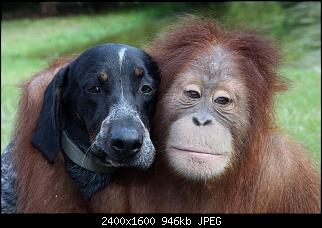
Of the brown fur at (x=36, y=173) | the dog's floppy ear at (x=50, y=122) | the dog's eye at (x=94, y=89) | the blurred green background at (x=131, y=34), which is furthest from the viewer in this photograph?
the blurred green background at (x=131, y=34)

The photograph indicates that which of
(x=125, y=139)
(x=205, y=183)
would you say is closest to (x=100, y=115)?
(x=125, y=139)

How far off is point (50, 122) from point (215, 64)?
0.78 meters

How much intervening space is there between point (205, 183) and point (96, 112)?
0.57 meters

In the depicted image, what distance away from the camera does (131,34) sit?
48.1ft

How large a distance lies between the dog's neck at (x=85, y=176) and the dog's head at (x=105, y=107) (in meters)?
0.02

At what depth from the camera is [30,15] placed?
62.2 ft

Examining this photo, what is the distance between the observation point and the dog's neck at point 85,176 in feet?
9.11

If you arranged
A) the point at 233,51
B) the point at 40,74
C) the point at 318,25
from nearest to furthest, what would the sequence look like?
the point at 233,51 < the point at 40,74 < the point at 318,25

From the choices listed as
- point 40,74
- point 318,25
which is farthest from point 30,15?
point 40,74

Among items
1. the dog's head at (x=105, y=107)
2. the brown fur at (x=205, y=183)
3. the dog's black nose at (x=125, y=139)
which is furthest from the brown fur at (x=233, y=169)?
the dog's black nose at (x=125, y=139)

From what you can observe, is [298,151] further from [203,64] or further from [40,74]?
[40,74]

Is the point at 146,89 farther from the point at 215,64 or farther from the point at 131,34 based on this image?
the point at 131,34

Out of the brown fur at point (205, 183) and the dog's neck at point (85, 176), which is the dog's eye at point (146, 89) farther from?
the dog's neck at point (85, 176)

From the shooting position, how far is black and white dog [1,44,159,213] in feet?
8.28
